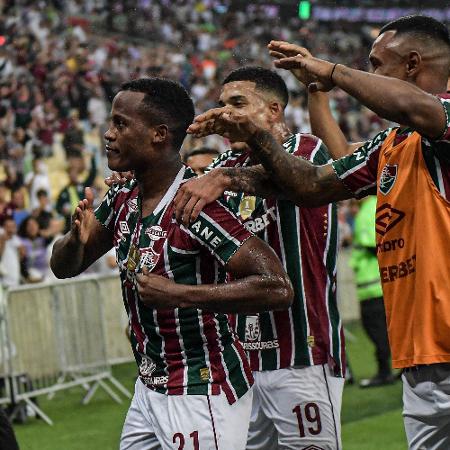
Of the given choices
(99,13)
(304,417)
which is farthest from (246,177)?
(99,13)

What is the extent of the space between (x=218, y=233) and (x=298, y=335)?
1.41 m

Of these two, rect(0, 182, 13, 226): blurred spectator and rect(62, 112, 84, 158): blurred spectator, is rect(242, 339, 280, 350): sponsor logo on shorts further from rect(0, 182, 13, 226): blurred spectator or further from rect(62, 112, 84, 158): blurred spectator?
rect(62, 112, 84, 158): blurred spectator

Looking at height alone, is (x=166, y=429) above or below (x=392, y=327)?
below

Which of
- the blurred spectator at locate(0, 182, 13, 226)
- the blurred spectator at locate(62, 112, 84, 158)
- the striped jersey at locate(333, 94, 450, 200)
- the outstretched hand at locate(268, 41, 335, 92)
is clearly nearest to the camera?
the outstretched hand at locate(268, 41, 335, 92)

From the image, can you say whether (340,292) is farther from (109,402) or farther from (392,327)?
(392,327)

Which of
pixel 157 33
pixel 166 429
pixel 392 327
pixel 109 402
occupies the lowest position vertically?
pixel 109 402

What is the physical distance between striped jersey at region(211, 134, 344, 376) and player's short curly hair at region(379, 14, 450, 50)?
4.36 ft

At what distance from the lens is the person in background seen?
1237cm

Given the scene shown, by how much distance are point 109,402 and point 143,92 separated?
7.79m

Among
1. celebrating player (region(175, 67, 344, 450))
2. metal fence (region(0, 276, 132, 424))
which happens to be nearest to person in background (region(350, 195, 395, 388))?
metal fence (region(0, 276, 132, 424))

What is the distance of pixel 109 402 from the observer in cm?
1205

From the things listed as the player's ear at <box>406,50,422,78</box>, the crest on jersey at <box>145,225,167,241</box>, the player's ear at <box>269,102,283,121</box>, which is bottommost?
the crest on jersey at <box>145,225,167,241</box>

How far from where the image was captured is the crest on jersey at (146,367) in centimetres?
457

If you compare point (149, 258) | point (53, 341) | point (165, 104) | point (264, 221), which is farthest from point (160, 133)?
point (53, 341)
